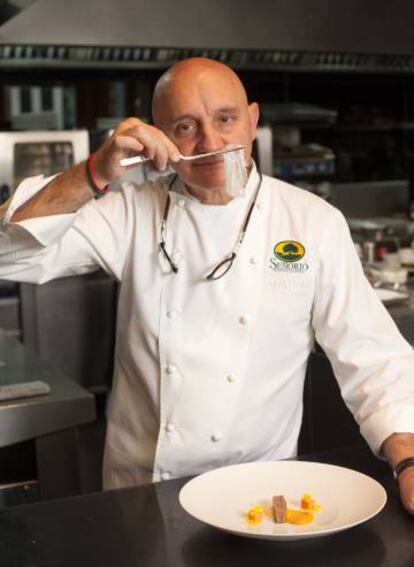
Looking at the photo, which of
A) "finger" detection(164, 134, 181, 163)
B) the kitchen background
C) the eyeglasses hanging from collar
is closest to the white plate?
the eyeglasses hanging from collar

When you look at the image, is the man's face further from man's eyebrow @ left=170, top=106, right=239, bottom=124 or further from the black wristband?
the black wristband

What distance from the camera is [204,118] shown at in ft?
5.55

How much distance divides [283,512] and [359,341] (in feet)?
1.49

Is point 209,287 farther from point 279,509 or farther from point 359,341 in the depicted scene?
point 279,509

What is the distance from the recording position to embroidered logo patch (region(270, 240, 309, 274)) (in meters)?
1.73

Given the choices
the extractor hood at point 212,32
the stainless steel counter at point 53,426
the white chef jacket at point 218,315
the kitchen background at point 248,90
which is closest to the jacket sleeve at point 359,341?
the white chef jacket at point 218,315

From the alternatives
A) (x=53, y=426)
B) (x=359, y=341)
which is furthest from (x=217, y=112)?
(x=53, y=426)

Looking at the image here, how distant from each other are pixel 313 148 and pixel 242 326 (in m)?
4.73

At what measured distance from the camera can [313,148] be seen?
6.32m

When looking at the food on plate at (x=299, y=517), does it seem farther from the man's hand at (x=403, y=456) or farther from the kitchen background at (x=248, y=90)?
the kitchen background at (x=248, y=90)

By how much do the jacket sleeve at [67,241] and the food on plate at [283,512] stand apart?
2.04 feet

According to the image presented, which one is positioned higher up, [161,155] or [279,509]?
[161,155]

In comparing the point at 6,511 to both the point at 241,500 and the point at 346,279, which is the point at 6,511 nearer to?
the point at 241,500

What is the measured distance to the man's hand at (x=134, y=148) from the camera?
1.54m
